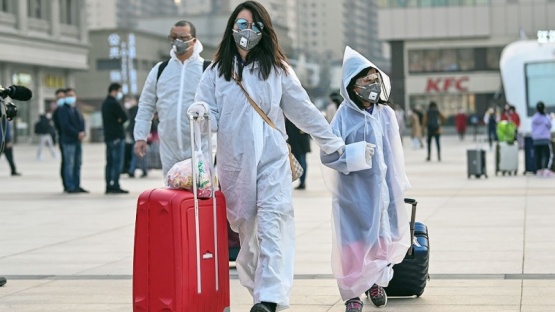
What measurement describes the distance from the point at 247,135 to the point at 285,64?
530mm

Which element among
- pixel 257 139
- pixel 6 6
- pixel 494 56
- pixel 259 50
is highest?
pixel 6 6

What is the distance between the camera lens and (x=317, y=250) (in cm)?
1066

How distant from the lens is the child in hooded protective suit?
23.1 ft

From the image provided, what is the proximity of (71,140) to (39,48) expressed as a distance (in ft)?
161

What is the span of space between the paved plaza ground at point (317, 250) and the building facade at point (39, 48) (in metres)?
45.4

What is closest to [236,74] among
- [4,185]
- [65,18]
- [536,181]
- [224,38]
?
[224,38]

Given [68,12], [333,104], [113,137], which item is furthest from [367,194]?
[68,12]

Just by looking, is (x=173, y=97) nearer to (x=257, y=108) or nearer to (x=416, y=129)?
(x=257, y=108)

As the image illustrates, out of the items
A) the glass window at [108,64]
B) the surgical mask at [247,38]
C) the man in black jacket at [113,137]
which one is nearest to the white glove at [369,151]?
the surgical mask at [247,38]

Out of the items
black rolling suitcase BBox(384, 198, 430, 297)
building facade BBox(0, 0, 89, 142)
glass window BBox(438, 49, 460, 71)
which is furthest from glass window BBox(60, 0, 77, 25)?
black rolling suitcase BBox(384, 198, 430, 297)

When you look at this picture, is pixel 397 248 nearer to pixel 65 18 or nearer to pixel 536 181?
pixel 536 181

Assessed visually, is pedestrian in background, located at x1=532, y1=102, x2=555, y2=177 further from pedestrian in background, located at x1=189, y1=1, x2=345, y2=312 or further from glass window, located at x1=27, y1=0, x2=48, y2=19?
glass window, located at x1=27, y1=0, x2=48, y2=19

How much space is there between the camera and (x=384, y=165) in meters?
7.17

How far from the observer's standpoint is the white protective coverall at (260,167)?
6434 millimetres
